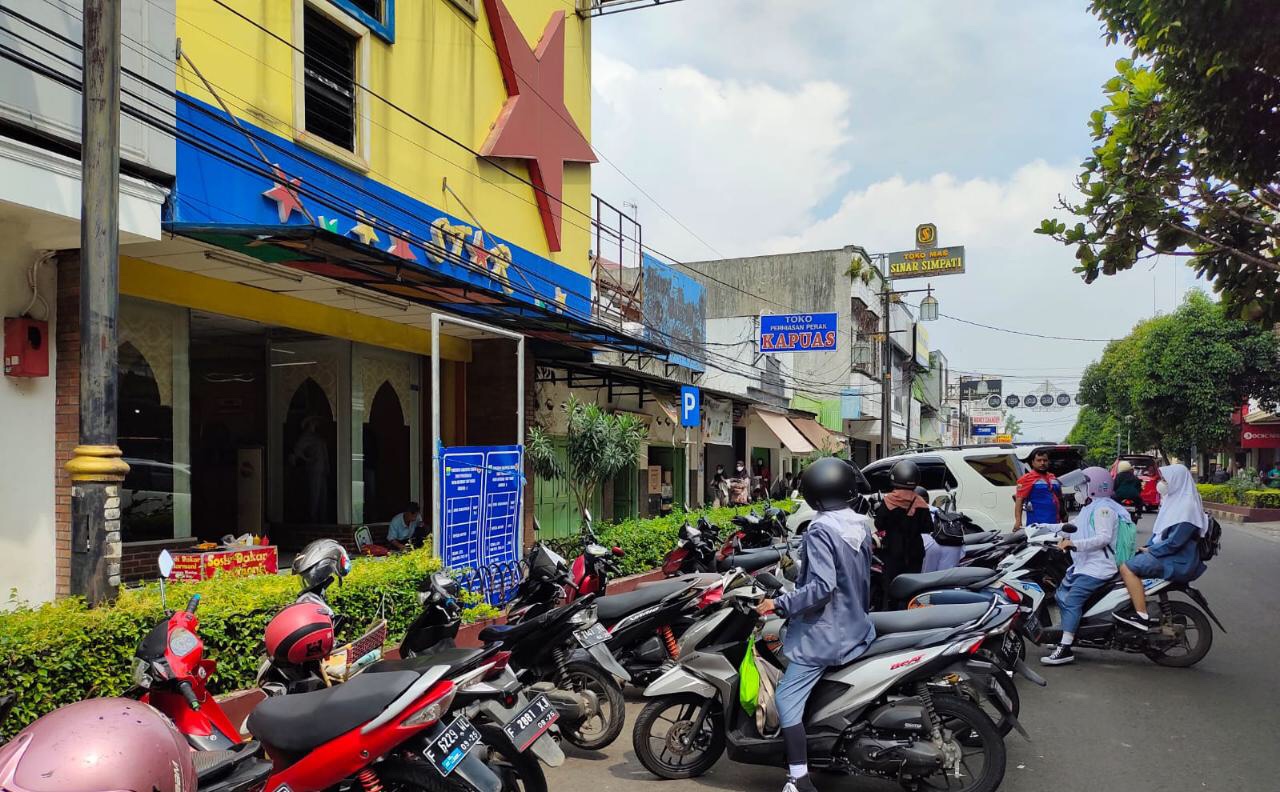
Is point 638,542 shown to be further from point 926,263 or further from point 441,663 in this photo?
point 926,263

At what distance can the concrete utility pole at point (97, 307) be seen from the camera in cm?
487

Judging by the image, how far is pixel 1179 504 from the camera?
7074 mm

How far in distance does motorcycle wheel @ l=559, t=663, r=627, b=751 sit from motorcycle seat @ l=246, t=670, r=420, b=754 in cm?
218

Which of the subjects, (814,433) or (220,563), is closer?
(220,563)

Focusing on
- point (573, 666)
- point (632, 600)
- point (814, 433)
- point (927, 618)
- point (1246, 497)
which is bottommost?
point (1246, 497)

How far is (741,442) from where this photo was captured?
28.0 m

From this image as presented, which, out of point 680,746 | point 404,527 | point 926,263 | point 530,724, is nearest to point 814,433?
point 926,263

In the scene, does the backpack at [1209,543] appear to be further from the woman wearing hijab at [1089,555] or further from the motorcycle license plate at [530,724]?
the motorcycle license plate at [530,724]

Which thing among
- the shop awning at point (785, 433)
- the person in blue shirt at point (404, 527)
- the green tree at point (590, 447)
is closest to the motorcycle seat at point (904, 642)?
the green tree at point (590, 447)

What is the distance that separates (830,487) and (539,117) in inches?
Answer: 420

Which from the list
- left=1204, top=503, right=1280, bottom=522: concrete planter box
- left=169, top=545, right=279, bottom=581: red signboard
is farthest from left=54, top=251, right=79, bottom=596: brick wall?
left=1204, top=503, right=1280, bottom=522: concrete planter box

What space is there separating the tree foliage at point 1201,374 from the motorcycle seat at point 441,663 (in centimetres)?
3259

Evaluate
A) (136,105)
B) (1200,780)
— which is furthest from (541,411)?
(1200,780)

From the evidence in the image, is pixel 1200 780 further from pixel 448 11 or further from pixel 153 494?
pixel 448 11
